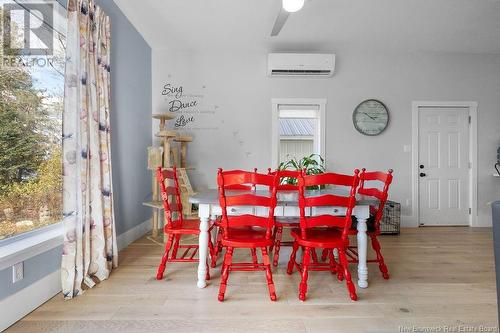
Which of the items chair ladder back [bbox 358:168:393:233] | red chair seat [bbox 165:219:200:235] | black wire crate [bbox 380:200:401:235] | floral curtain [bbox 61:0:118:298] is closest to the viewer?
floral curtain [bbox 61:0:118:298]

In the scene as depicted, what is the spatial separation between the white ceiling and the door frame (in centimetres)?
81

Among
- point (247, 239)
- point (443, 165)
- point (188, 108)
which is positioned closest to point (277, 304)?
point (247, 239)

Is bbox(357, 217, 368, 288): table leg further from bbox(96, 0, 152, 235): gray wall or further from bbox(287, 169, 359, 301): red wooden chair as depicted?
bbox(96, 0, 152, 235): gray wall

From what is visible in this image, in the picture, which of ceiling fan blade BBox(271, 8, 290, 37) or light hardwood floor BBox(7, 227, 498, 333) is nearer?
light hardwood floor BBox(7, 227, 498, 333)

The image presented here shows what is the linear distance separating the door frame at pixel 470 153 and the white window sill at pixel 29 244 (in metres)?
4.47

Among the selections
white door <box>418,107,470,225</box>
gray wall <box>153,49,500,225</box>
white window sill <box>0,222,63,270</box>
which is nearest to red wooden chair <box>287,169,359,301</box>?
white window sill <box>0,222,63,270</box>

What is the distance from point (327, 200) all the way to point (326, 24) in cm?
249

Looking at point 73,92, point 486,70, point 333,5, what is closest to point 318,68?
point 333,5

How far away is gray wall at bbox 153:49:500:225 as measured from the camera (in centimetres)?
401

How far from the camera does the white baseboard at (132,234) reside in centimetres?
294

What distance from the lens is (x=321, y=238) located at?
190 centimetres

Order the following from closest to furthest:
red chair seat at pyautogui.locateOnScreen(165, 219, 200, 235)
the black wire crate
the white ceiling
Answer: red chair seat at pyautogui.locateOnScreen(165, 219, 200, 235) → the white ceiling → the black wire crate

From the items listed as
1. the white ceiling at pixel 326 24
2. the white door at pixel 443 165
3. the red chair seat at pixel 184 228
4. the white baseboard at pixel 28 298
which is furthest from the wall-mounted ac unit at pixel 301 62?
the white baseboard at pixel 28 298

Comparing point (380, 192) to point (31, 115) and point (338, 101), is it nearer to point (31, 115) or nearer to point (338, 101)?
point (338, 101)
